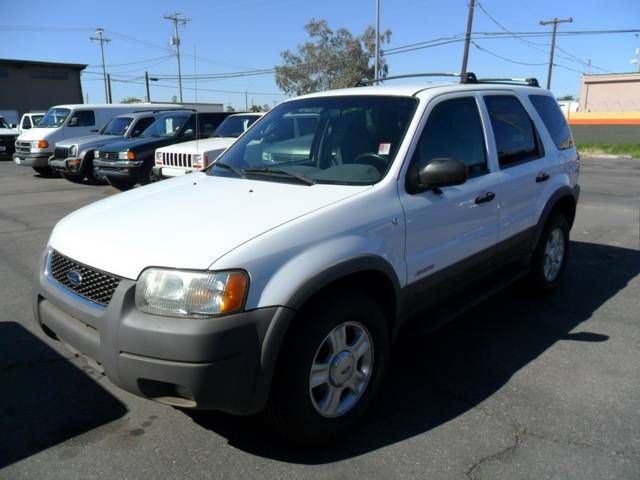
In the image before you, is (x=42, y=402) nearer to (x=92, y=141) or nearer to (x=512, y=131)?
(x=512, y=131)

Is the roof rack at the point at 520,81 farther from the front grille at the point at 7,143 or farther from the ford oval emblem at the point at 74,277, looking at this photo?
the front grille at the point at 7,143

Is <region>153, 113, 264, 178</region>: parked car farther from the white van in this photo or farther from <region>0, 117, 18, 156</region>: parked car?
<region>0, 117, 18, 156</region>: parked car

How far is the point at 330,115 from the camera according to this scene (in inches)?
154

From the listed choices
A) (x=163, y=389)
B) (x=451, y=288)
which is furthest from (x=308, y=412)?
(x=451, y=288)

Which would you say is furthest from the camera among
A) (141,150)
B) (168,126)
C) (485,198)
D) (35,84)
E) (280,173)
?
(35,84)

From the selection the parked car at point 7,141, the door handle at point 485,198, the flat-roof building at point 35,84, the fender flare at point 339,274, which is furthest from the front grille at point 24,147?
the flat-roof building at point 35,84

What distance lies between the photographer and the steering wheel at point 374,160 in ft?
10.7

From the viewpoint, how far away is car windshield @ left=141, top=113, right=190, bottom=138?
1204 cm

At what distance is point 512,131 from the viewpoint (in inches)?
173

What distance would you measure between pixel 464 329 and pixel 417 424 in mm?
1530

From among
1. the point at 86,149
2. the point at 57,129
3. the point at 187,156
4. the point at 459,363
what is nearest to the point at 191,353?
the point at 459,363

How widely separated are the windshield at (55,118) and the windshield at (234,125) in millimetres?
7657

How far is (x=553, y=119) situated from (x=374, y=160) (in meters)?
2.67

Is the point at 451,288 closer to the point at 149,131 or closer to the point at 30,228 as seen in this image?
the point at 30,228
